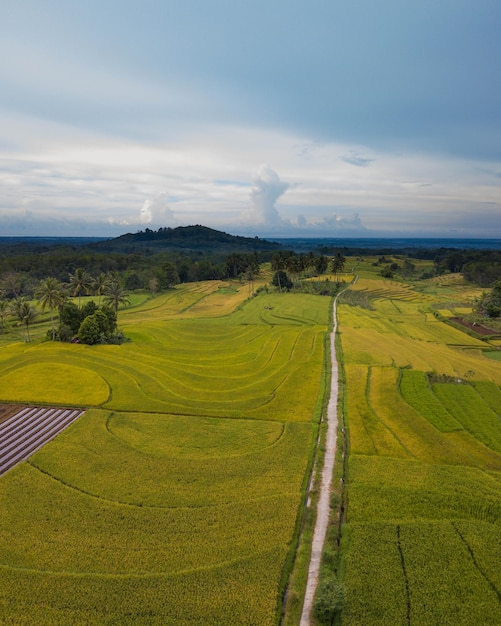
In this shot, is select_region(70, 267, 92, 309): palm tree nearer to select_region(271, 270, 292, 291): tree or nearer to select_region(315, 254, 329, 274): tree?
select_region(271, 270, 292, 291): tree

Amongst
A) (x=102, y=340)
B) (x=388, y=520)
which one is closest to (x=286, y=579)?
(x=388, y=520)

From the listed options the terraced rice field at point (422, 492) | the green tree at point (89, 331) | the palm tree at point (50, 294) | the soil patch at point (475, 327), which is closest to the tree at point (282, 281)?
the soil patch at point (475, 327)

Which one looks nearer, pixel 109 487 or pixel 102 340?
pixel 109 487

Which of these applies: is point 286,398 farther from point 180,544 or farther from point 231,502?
point 180,544

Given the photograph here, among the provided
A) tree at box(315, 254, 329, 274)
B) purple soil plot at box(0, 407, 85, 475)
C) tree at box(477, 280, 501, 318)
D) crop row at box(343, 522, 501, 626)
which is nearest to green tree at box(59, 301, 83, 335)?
purple soil plot at box(0, 407, 85, 475)

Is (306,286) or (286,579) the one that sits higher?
(306,286)

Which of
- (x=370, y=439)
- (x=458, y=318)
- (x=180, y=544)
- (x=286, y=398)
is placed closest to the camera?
(x=180, y=544)
